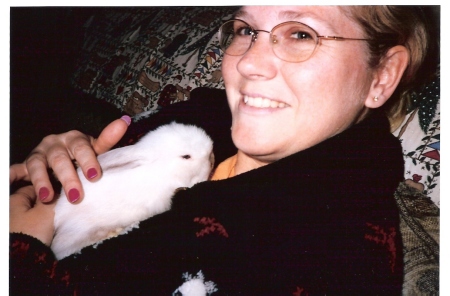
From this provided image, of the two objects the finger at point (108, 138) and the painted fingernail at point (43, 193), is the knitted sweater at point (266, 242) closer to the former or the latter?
the painted fingernail at point (43, 193)

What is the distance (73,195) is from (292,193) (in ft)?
1.39

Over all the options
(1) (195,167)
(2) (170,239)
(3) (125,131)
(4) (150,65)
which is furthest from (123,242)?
(4) (150,65)

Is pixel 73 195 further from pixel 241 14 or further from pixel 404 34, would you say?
pixel 404 34

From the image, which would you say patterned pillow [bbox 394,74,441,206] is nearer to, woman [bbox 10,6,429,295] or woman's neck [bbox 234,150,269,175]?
woman [bbox 10,6,429,295]

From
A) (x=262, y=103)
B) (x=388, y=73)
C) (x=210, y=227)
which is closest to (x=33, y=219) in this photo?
(x=210, y=227)

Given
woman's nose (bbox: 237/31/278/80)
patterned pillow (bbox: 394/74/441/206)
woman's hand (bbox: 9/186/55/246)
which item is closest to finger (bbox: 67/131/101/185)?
woman's hand (bbox: 9/186/55/246)

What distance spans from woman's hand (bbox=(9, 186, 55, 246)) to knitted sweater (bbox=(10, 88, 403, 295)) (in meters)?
0.11

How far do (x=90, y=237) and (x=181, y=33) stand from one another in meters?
0.81

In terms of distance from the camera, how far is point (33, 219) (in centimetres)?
72

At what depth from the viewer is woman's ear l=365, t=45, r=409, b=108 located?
0.64 metres

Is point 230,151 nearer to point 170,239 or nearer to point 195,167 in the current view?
point 195,167

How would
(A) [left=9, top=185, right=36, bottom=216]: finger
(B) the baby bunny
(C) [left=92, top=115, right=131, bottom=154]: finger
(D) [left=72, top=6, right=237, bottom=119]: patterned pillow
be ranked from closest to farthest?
(B) the baby bunny
(A) [left=9, top=185, right=36, bottom=216]: finger
(C) [left=92, top=115, right=131, bottom=154]: finger
(D) [left=72, top=6, right=237, bottom=119]: patterned pillow

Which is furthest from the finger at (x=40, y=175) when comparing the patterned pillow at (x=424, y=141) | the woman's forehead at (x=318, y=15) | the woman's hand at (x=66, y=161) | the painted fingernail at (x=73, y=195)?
the patterned pillow at (x=424, y=141)

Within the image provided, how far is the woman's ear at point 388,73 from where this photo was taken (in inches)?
25.2
